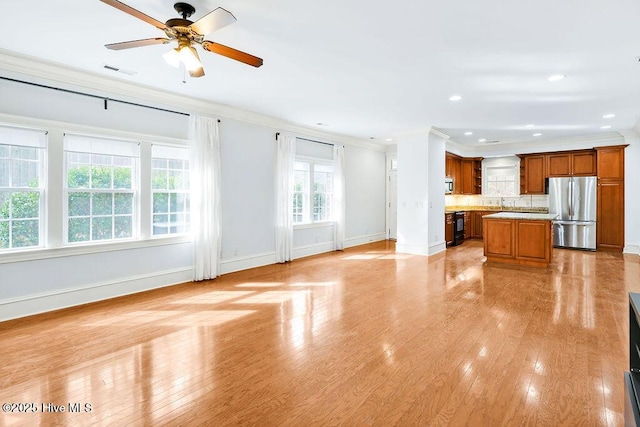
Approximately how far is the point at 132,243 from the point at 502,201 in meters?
9.67

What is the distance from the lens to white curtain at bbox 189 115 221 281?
17.1ft

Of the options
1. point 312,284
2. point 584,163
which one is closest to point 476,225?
point 584,163

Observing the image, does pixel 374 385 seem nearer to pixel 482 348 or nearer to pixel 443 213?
pixel 482 348

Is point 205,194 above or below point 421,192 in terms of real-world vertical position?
below

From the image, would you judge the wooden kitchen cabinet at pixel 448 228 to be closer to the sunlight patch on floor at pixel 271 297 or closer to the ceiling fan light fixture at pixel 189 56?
the sunlight patch on floor at pixel 271 297

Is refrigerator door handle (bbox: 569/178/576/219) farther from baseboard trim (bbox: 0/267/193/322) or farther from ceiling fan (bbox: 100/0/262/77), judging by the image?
baseboard trim (bbox: 0/267/193/322)

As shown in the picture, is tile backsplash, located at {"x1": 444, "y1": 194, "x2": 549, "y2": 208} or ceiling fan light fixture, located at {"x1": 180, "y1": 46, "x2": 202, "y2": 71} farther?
tile backsplash, located at {"x1": 444, "y1": 194, "x2": 549, "y2": 208}

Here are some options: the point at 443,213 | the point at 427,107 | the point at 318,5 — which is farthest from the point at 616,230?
the point at 318,5

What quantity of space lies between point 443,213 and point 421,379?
20.9ft

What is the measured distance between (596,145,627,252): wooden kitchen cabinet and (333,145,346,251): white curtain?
20.0ft

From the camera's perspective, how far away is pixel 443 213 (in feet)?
27.1

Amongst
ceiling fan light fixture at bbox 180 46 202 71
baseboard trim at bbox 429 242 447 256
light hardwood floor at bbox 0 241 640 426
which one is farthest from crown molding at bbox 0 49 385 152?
baseboard trim at bbox 429 242 447 256

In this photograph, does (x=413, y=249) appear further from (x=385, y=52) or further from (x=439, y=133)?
(x=385, y=52)

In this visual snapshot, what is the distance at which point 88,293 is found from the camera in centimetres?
428
